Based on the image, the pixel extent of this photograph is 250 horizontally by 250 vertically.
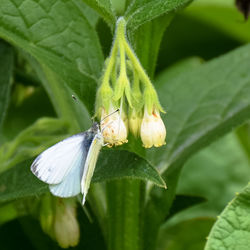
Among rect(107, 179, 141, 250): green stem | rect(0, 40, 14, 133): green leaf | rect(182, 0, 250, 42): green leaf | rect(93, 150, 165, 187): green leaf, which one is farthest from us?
rect(182, 0, 250, 42): green leaf

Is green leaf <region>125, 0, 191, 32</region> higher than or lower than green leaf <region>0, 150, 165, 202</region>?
higher

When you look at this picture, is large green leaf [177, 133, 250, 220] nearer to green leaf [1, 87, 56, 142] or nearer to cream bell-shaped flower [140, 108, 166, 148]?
green leaf [1, 87, 56, 142]

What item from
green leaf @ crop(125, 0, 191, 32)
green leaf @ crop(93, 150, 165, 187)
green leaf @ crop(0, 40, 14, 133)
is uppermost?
green leaf @ crop(125, 0, 191, 32)

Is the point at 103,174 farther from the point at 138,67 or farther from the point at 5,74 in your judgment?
the point at 5,74

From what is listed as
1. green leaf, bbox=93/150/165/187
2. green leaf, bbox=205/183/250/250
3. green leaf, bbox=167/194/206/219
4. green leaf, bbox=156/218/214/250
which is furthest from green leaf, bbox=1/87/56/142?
green leaf, bbox=205/183/250/250

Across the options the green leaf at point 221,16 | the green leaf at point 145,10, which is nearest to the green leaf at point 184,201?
the green leaf at point 145,10

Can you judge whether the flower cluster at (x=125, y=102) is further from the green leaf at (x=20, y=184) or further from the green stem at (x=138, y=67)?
the green leaf at (x=20, y=184)

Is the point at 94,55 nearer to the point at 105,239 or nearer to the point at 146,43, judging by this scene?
the point at 146,43
